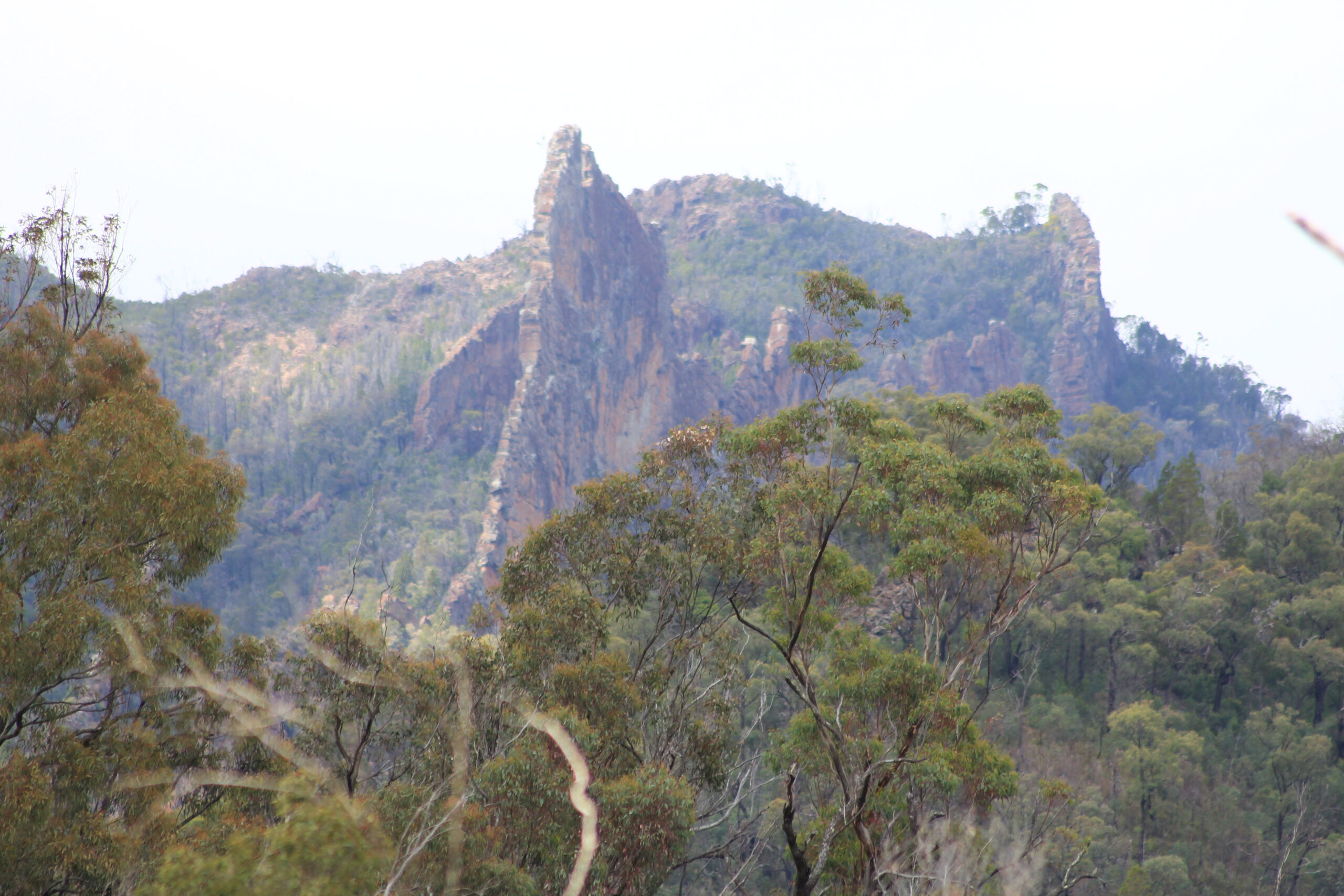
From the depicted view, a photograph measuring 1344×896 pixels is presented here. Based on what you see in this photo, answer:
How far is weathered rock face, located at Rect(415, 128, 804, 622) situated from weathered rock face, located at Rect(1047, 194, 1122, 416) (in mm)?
27178

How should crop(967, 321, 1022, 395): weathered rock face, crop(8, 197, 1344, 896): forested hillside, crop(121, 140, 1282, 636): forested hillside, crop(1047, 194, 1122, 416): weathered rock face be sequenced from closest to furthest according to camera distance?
1. crop(8, 197, 1344, 896): forested hillside
2. crop(121, 140, 1282, 636): forested hillside
3. crop(1047, 194, 1122, 416): weathered rock face
4. crop(967, 321, 1022, 395): weathered rock face

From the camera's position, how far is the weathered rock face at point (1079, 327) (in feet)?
296

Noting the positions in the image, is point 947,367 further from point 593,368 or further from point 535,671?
point 535,671

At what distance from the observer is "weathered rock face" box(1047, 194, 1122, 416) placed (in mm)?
90188

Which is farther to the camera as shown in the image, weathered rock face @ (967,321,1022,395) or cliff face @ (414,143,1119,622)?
weathered rock face @ (967,321,1022,395)

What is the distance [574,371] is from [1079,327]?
51713 millimetres

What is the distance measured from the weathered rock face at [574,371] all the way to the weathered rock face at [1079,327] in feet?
89.2

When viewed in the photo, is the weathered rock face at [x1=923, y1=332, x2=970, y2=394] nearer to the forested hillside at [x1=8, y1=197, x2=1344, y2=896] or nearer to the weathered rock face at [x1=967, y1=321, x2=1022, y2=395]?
the weathered rock face at [x1=967, y1=321, x2=1022, y2=395]

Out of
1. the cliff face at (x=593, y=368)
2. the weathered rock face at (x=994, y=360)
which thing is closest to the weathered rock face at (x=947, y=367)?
the cliff face at (x=593, y=368)

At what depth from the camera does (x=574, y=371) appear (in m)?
70.8

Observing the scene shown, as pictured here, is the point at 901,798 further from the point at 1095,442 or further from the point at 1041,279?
the point at 1041,279

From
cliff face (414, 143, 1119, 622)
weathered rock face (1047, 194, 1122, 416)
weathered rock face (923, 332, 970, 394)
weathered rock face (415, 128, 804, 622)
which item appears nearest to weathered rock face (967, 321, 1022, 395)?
cliff face (414, 143, 1119, 622)

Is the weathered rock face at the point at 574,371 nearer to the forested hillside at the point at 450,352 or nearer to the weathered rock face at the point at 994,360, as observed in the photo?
the forested hillside at the point at 450,352

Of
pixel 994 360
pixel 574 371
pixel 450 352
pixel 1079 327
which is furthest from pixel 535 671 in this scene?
pixel 1079 327
